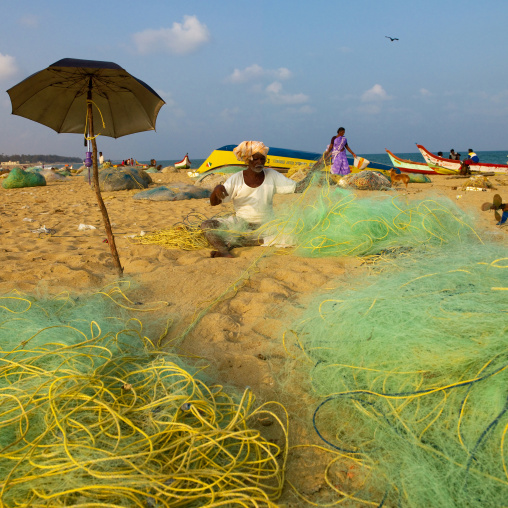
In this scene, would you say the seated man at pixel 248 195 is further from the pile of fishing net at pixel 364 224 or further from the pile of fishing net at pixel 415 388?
the pile of fishing net at pixel 415 388

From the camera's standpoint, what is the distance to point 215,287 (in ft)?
11.1

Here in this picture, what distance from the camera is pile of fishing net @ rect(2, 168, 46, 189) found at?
13102mm

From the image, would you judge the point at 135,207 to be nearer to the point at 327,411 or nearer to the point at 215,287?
the point at 215,287

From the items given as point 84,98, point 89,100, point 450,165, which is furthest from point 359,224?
point 450,165

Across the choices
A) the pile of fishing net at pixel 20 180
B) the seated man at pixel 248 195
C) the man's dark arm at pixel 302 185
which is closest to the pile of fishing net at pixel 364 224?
the man's dark arm at pixel 302 185

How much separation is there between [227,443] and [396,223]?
3177mm

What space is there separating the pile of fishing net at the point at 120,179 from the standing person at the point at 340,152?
6.29 metres

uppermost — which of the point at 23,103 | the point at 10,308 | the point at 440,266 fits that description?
the point at 23,103

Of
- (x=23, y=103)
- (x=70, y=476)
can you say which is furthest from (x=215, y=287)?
(x=23, y=103)

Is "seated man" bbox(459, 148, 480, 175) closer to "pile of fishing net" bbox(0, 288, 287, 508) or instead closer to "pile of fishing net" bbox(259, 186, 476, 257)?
"pile of fishing net" bbox(259, 186, 476, 257)

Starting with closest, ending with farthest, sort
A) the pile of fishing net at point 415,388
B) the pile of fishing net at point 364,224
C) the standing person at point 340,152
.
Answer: the pile of fishing net at point 415,388
the pile of fishing net at point 364,224
the standing person at point 340,152

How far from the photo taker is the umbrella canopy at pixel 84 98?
10.3ft

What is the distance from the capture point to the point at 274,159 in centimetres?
1593

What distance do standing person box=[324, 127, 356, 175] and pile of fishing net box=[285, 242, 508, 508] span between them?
298 inches
